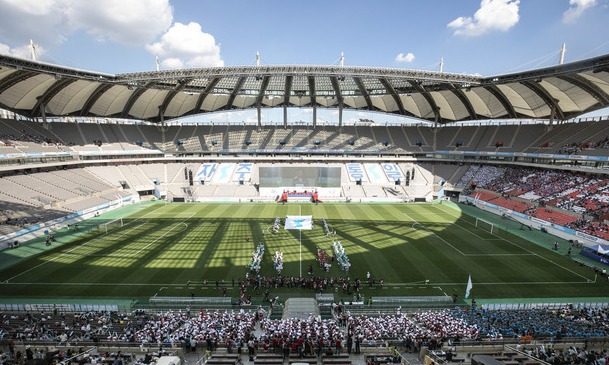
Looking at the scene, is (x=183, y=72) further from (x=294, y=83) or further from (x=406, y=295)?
(x=406, y=295)

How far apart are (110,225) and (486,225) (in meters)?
44.2

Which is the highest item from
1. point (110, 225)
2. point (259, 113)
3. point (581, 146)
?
point (259, 113)

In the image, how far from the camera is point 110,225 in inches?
1419

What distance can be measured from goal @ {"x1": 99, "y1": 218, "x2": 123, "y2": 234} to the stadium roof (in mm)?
18188

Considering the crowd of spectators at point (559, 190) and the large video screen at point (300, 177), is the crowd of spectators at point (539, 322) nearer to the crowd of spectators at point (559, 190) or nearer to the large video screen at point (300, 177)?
the crowd of spectators at point (559, 190)

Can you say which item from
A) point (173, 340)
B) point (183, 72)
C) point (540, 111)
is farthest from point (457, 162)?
point (173, 340)

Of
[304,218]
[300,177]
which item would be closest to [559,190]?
[304,218]

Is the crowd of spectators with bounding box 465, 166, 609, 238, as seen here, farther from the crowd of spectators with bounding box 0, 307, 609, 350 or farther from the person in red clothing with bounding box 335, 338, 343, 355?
the person in red clothing with bounding box 335, 338, 343, 355

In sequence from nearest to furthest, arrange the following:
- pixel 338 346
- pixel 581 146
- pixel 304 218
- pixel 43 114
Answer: pixel 338 346 → pixel 304 218 → pixel 581 146 → pixel 43 114

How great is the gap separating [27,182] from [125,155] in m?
16.9

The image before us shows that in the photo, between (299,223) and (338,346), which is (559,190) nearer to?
(299,223)

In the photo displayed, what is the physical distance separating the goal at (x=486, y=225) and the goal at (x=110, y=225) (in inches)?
1655

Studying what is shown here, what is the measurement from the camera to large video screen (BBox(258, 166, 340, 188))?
5206 centimetres

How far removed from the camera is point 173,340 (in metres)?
13.8
